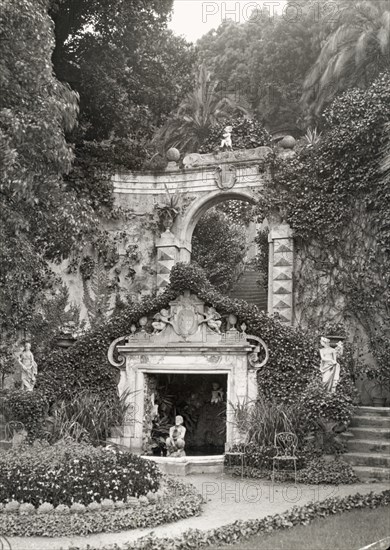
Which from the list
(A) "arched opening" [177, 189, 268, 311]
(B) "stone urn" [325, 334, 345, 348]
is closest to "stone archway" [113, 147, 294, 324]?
(A) "arched opening" [177, 189, 268, 311]

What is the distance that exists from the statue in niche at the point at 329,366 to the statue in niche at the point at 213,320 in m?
2.21

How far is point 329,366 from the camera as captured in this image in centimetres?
1160

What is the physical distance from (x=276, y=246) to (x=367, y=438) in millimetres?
6230

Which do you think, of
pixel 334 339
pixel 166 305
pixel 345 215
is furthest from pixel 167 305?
pixel 345 215

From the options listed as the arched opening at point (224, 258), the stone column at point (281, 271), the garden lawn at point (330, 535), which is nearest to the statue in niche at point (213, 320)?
the stone column at point (281, 271)

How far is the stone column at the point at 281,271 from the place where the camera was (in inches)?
646

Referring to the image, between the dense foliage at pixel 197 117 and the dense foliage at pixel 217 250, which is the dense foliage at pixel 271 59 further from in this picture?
the dense foliage at pixel 217 250

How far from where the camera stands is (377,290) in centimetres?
1523

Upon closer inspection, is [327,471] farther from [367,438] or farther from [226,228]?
[226,228]

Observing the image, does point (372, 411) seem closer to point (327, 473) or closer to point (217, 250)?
point (327, 473)

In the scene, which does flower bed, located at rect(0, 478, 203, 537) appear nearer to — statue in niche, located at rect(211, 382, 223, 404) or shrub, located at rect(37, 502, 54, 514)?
shrub, located at rect(37, 502, 54, 514)

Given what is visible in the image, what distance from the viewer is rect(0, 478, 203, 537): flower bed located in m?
7.32

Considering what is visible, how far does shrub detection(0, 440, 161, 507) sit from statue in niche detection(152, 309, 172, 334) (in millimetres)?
4084

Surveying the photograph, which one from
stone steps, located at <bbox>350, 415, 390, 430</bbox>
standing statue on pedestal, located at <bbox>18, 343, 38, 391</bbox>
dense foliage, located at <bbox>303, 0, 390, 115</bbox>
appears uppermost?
dense foliage, located at <bbox>303, 0, 390, 115</bbox>
